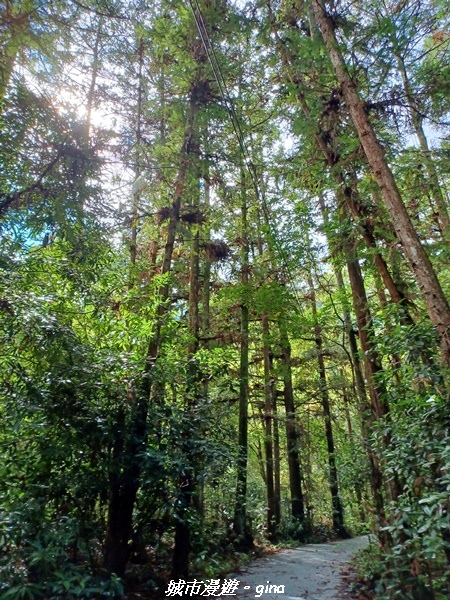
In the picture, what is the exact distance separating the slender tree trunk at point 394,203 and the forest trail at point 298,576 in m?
4.07

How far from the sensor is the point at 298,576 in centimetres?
622

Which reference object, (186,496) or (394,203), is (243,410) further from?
(394,203)

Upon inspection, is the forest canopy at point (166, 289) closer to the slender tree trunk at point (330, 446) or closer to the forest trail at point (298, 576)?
the forest trail at point (298, 576)

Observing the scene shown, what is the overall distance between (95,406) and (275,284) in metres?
5.69

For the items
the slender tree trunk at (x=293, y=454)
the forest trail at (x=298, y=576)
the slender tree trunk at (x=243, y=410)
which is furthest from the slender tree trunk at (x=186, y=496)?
the slender tree trunk at (x=293, y=454)

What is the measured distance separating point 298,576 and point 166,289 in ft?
18.0

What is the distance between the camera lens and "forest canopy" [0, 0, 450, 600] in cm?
374

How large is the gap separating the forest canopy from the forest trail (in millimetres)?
616

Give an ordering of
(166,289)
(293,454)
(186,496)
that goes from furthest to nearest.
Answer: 1. (293,454)
2. (166,289)
3. (186,496)

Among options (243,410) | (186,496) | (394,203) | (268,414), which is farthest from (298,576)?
(394,203)

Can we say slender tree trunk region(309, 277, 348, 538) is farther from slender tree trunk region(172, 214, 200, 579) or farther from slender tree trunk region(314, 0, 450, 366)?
slender tree trunk region(314, 0, 450, 366)

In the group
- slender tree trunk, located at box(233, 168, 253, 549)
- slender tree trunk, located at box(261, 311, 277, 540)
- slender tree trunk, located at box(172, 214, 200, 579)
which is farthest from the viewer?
slender tree trunk, located at box(261, 311, 277, 540)

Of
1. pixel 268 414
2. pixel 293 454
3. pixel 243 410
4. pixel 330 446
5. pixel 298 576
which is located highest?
pixel 268 414

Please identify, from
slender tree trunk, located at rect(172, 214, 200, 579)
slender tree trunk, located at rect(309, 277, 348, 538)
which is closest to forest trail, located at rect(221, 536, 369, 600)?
slender tree trunk, located at rect(172, 214, 200, 579)
